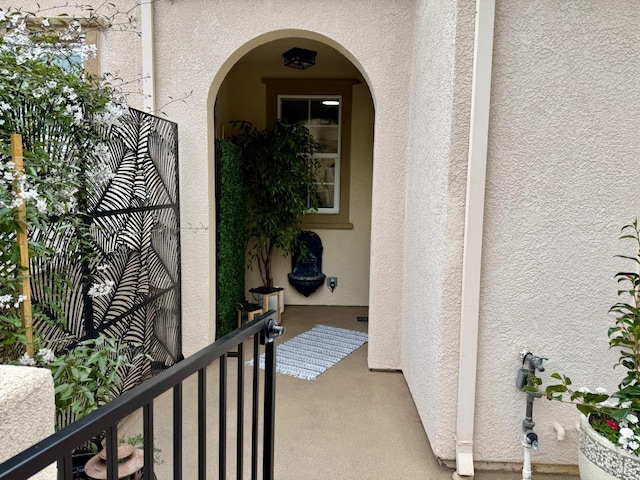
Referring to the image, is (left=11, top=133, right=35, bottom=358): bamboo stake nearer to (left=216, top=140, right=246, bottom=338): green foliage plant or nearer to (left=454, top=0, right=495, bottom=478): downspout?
(left=454, top=0, right=495, bottom=478): downspout

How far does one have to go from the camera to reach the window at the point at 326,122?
5.30 meters

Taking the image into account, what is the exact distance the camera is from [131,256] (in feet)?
8.86

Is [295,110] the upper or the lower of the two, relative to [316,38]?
lower

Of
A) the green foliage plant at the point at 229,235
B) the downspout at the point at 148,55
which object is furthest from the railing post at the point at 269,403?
the downspout at the point at 148,55

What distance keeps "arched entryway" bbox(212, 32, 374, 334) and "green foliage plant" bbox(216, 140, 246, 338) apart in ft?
3.38

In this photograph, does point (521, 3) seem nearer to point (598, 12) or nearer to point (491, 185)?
point (598, 12)

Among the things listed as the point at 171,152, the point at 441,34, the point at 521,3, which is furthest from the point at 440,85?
the point at 171,152

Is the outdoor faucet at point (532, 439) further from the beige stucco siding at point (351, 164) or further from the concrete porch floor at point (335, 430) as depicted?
the beige stucco siding at point (351, 164)

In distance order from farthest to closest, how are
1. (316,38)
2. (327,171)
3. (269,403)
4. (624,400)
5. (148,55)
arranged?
(327,171)
(316,38)
(148,55)
(624,400)
(269,403)

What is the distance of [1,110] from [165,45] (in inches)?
77.6

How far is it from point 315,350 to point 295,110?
304 cm

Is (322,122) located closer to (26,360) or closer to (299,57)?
(299,57)

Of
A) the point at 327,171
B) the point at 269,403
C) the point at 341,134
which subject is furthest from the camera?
the point at 327,171

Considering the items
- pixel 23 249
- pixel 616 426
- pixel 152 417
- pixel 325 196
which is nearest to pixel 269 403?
pixel 152 417
